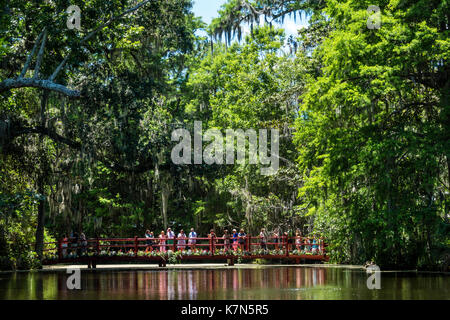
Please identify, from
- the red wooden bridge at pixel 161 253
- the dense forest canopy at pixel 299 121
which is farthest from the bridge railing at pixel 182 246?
the dense forest canopy at pixel 299 121

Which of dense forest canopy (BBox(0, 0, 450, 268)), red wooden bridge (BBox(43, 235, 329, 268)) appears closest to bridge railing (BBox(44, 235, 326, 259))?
red wooden bridge (BBox(43, 235, 329, 268))

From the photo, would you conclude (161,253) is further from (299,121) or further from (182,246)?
(299,121)

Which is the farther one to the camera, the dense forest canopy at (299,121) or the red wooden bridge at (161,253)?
the red wooden bridge at (161,253)

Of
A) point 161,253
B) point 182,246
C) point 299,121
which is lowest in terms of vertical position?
point 161,253

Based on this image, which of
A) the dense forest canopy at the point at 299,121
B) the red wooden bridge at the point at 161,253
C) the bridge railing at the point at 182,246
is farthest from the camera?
the bridge railing at the point at 182,246

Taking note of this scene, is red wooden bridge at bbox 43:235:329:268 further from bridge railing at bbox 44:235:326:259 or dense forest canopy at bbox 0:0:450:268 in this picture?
dense forest canopy at bbox 0:0:450:268

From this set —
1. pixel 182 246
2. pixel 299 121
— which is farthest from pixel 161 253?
pixel 299 121

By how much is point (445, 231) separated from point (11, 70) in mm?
A: 15847

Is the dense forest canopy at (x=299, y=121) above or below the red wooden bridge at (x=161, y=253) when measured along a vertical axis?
above

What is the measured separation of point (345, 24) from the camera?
22.2m

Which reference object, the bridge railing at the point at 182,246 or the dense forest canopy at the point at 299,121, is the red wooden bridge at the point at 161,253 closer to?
the bridge railing at the point at 182,246

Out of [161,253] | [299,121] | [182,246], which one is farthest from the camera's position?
[182,246]

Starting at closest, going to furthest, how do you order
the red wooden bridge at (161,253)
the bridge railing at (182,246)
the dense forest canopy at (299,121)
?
1. the dense forest canopy at (299,121)
2. the red wooden bridge at (161,253)
3. the bridge railing at (182,246)

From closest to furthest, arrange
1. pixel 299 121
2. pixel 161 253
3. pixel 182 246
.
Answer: pixel 299 121 < pixel 161 253 < pixel 182 246
